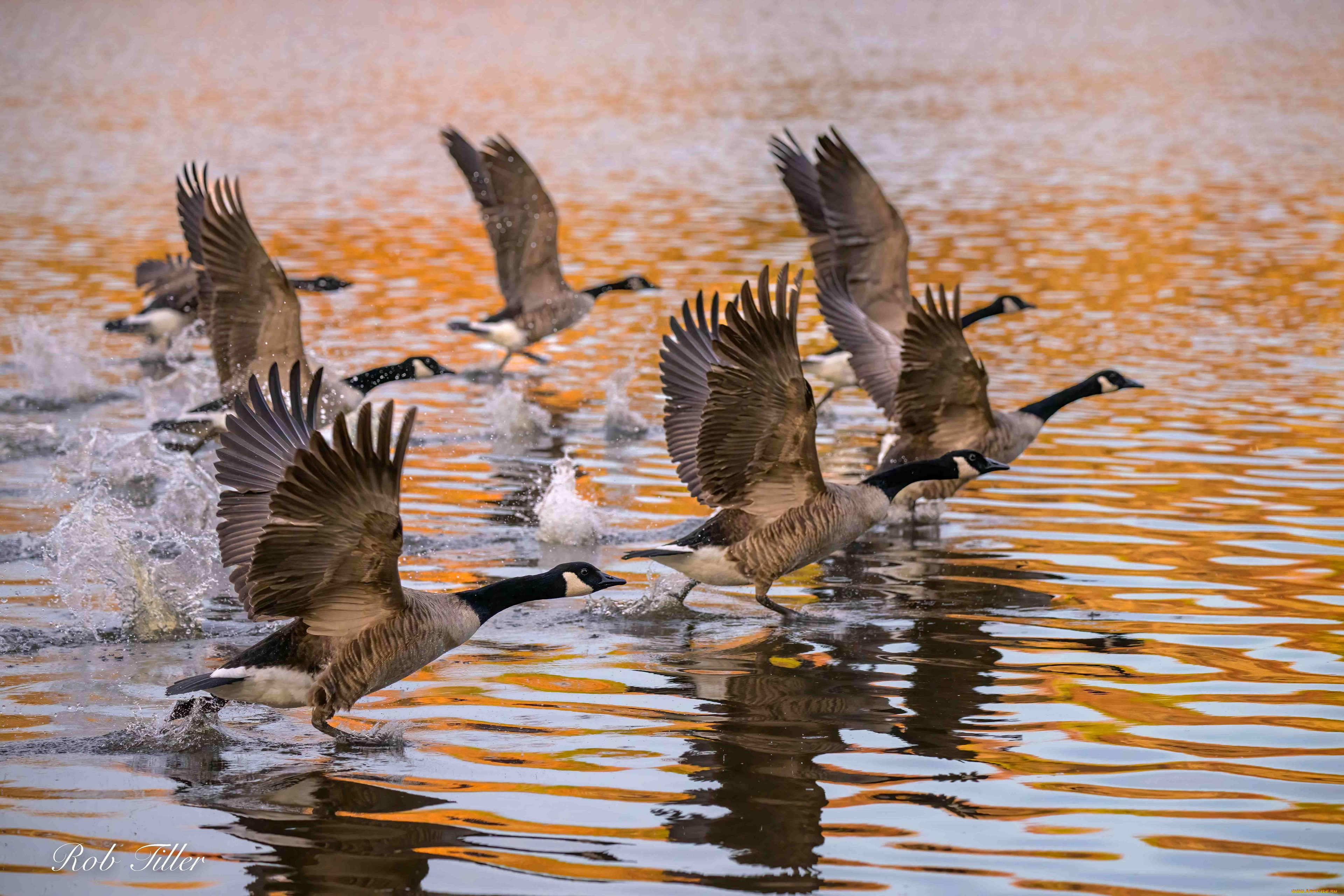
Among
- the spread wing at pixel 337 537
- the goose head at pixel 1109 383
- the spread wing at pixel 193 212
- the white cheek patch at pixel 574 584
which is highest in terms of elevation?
the spread wing at pixel 193 212

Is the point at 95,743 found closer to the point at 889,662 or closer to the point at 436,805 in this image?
the point at 436,805

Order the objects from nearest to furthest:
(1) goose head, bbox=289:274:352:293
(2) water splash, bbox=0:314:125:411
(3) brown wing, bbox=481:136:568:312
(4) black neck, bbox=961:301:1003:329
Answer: (4) black neck, bbox=961:301:1003:329 → (2) water splash, bbox=0:314:125:411 → (1) goose head, bbox=289:274:352:293 → (3) brown wing, bbox=481:136:568:312

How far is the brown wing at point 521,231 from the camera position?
45.0 feet

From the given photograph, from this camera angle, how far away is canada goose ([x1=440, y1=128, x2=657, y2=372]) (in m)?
13.8

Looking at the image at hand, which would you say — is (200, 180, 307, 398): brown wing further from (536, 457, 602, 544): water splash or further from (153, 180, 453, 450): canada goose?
(536, 457, 602, 544): water splash

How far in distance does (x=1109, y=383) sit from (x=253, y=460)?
20.2ft

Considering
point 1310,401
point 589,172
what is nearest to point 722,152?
point 589,172

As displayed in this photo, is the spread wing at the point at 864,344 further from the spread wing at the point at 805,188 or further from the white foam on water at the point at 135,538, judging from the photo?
the white foam on water at the point at 135,538

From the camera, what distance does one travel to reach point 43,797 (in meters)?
5.38

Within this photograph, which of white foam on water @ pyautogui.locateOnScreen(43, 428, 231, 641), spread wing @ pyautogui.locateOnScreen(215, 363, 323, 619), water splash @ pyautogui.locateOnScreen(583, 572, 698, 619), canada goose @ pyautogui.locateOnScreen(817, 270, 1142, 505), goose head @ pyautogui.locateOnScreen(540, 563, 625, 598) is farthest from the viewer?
canada goose @ pyautogui.locateOnScreen(817, 270, 1142, 505)

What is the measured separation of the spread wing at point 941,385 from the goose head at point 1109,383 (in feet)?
4.04

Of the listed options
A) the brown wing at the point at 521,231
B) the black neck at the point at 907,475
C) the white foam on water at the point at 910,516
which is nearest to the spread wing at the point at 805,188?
the brown wing at the point at 521,231

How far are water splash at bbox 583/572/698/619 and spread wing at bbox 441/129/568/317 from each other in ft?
20.8

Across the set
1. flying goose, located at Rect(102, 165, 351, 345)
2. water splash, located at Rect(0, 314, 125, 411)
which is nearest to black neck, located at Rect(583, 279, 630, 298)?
flying goose, located at Rect(102, 165, 351, 345)
